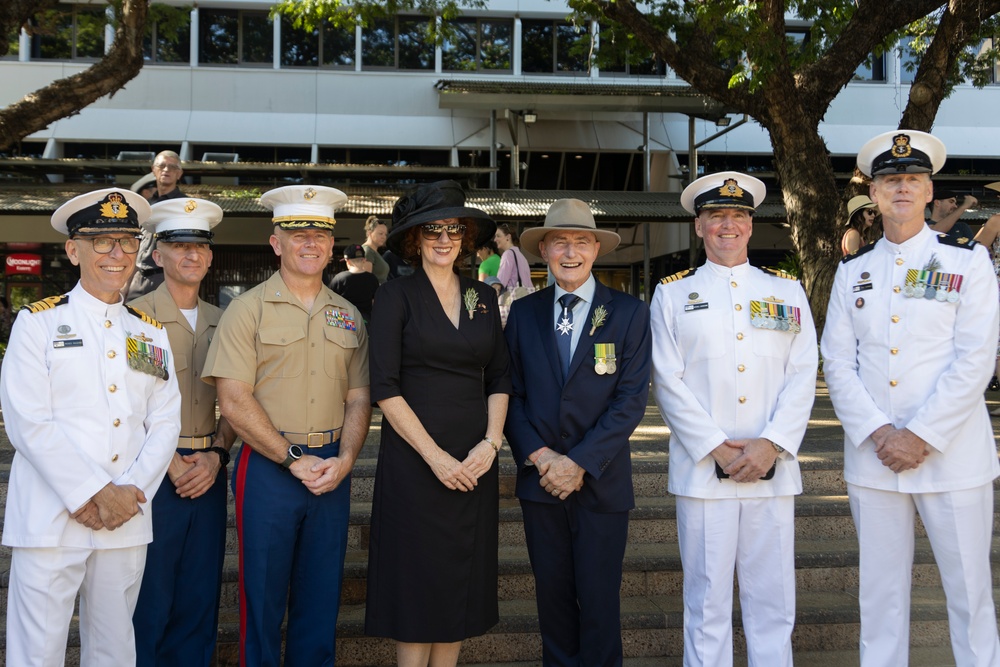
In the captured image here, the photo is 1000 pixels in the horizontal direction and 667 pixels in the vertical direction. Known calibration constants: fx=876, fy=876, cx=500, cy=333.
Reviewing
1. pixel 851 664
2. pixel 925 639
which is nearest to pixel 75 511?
pixel 851 664

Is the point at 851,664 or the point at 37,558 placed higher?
the point at 37,558

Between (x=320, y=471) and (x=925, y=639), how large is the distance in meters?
3.37

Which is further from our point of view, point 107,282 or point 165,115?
point 165,115

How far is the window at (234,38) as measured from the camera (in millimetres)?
20297

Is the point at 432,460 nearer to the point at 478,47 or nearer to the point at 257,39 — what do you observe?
the point at 478,47

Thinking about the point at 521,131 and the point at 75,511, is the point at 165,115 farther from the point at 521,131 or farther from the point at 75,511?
the point at 75,511

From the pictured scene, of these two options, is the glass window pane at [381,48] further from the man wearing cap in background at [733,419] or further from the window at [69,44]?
the man wearing cap in background at [733,419]

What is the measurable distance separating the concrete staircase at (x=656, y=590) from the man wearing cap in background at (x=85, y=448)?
4.05ft

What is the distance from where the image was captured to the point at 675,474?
151 inches

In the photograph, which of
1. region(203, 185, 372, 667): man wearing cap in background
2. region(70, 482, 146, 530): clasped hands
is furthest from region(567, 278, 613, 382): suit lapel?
region(70, 482, 146, 530): clasped hands

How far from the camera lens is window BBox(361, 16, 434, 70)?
20516 mm

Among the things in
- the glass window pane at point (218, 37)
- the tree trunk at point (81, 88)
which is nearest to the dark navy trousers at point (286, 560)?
the tree trunk at point (81, 88)

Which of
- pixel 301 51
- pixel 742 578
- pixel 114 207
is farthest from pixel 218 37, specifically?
pixel 742 578

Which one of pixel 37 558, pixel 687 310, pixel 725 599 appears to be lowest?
pixel 725 599
